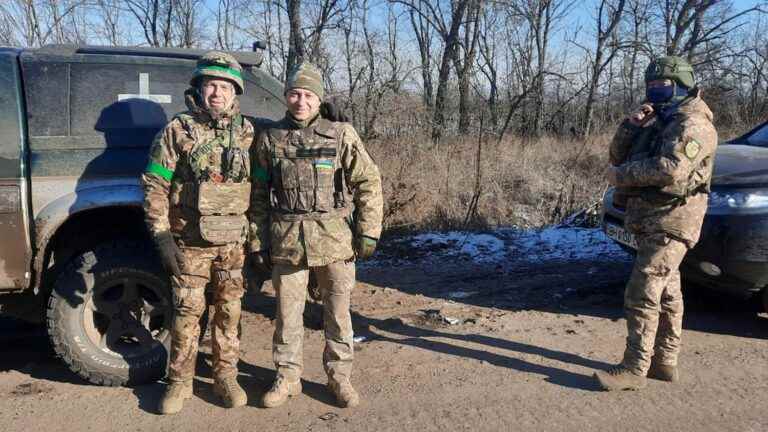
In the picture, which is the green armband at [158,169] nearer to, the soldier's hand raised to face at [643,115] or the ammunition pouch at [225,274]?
the ammunition pouch at [225,274]

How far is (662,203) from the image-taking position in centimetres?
352

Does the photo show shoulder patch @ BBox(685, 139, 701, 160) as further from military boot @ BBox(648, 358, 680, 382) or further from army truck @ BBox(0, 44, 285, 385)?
army truck @ BBox(0, 44, 285, 385)

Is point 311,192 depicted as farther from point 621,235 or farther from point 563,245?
point 563,245

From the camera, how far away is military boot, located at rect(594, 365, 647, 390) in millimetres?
3441

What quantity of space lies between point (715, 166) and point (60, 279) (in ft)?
15.3

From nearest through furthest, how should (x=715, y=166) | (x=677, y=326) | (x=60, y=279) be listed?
(x=60, y=279), (x=677, y=326), (x=715, y=166)

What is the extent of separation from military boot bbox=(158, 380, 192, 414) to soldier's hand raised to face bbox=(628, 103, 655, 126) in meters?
3.10

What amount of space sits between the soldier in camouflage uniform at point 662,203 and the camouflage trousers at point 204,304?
2.19 metres

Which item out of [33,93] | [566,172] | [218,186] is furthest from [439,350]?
[566,172]

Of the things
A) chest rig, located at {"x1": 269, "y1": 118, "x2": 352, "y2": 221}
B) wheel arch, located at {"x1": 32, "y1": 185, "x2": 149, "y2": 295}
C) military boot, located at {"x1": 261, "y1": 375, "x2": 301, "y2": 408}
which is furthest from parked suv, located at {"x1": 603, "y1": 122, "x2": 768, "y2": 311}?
wheel arch, located at {"x1": 32, "y1": 185, "x2": 149, "y2": 295}

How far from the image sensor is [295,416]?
3168 mm

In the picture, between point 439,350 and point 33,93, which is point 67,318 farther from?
point 439,350

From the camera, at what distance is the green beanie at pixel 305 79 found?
3104mm

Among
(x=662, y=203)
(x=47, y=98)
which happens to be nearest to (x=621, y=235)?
(x=662, y=203)
